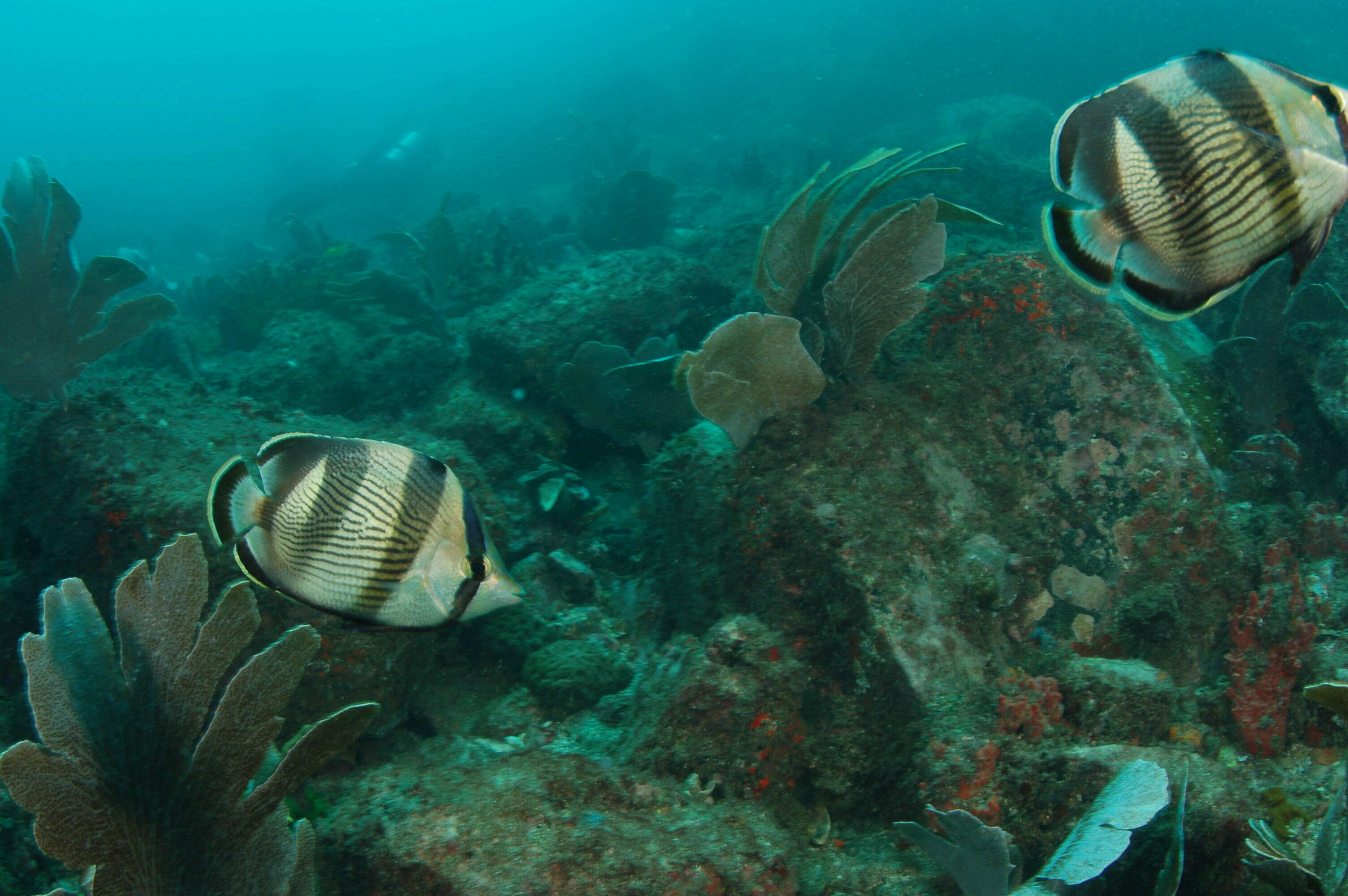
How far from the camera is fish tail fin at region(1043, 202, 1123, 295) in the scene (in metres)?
1.20

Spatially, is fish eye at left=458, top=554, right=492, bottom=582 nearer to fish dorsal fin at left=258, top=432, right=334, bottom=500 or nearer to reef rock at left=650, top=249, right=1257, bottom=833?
fish dorsal fin at left=258, top=432, right=334, bottom=500

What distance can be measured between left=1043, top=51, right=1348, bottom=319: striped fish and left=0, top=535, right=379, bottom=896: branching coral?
204 cm

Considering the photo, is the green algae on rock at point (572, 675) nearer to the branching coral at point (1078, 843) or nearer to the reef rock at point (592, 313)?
the branching coral at point (1078, 843)

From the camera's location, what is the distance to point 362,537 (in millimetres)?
1392

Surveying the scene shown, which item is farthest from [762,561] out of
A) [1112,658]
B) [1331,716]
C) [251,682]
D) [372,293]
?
[372,293]

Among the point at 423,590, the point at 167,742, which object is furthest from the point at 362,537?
the point at 167,742

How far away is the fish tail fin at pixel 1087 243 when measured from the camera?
1.20m

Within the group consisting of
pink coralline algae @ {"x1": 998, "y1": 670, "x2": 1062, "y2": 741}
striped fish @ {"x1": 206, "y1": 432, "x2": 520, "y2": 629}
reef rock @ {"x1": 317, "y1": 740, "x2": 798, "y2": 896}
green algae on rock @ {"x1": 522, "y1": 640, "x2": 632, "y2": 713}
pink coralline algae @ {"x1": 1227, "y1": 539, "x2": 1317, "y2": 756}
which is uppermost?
striped fish @ {"x1": 206, "y1": 432, "x2": 520, "y2": 629}

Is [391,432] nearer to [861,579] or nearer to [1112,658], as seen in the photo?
[861,579]

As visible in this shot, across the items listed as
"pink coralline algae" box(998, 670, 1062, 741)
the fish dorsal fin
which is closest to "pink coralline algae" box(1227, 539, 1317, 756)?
"pink coralline algae" box(998, 670, 1062, 741)

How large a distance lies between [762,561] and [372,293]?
703cm

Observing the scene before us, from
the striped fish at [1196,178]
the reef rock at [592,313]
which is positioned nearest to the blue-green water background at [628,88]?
the reef rock at [592,313]

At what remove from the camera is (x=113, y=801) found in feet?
5.06

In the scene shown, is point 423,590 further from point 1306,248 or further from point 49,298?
point 49,298
